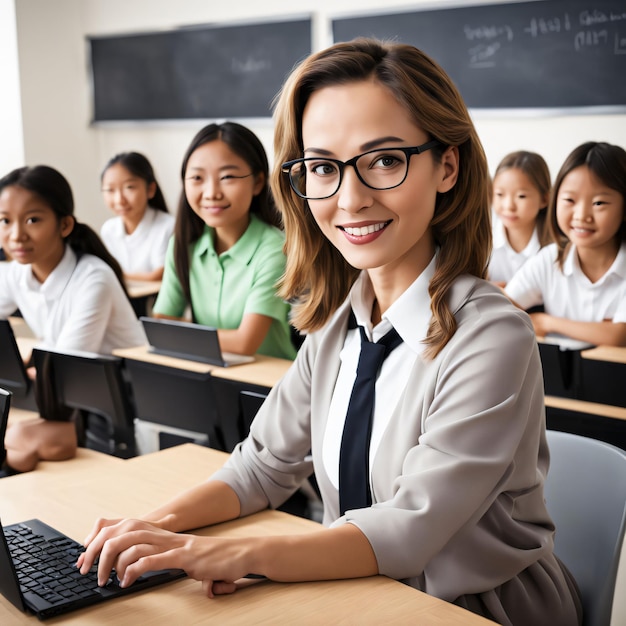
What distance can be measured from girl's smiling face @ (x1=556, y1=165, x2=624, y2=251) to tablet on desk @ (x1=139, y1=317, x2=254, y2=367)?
1244 millimetres

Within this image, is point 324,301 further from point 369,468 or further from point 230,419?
point 230,419

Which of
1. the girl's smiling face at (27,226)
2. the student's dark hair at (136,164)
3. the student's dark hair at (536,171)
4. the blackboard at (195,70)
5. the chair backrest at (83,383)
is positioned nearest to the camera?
the chair backrest at (83,383)

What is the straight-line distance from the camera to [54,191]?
272 centimetres

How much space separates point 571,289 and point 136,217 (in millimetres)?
2894

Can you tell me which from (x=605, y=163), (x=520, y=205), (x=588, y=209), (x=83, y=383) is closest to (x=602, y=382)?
(x=588, y=209)

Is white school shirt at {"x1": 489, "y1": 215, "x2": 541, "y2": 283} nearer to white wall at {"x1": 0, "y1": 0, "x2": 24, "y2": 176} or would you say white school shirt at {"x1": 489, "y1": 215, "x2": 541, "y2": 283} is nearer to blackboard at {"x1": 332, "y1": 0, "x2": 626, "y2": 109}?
blackboard at {"x1": 332, "y1": 0, "x2": 626, "y2": 109}

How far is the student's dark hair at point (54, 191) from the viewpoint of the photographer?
268cm

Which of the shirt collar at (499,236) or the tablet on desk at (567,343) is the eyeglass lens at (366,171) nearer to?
the tablet on desk at (567,343)

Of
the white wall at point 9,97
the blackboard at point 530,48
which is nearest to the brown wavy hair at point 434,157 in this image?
the blackboard at point 530,48

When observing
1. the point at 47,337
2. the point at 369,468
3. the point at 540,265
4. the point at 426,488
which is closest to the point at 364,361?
the point at 369,468

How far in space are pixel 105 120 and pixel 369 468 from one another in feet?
19.4

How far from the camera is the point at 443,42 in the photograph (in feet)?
15.8

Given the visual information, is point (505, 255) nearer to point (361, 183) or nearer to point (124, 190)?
point (124, 190)

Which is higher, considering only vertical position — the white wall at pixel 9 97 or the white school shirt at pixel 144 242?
the white wall at pixel 9 97
